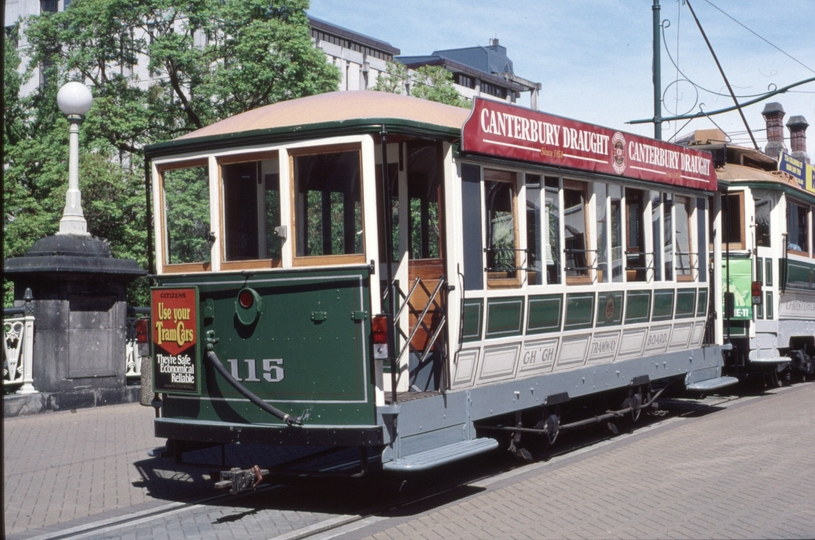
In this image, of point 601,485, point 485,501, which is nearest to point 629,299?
point 601,485

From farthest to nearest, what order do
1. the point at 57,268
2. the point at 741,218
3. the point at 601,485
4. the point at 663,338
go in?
the point at 741,218
the point at 57,268
the point at 663,338
the point at 601,485

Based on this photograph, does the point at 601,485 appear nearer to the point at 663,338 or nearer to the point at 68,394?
the point at 663,338

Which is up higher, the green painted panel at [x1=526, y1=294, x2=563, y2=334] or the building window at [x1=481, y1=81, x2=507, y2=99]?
the building window at [x1=481, y1=81, x2=507, y2=99]

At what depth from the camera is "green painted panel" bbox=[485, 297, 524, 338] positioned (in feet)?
26.7

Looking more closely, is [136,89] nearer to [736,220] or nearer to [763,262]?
[736,220]

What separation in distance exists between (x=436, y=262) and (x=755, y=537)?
3.17 meters

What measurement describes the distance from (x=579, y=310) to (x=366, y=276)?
3196mm

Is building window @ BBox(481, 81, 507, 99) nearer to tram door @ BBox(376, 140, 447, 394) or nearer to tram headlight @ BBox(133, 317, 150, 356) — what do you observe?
tram door @ BBox(376, 140, 447, 394)

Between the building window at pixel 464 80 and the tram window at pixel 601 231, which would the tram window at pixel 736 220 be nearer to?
the tram window at pixel 601 231

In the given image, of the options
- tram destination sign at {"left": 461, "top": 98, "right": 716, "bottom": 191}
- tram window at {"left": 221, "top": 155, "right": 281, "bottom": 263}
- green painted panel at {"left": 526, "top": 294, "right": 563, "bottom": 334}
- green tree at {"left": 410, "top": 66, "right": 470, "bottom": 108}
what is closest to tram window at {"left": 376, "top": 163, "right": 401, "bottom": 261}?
tram destination sign at {"left": 461, "top": 98, "right": 716, "bottom": 191}

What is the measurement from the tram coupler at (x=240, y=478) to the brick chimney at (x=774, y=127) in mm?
30427

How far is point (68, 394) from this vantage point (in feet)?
44.5

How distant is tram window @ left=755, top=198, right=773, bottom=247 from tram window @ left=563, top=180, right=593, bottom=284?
21.6ft

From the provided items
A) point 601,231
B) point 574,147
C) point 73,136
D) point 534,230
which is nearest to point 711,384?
point 601,231
